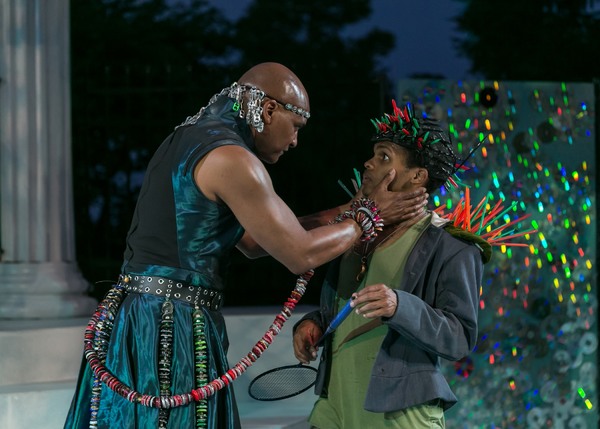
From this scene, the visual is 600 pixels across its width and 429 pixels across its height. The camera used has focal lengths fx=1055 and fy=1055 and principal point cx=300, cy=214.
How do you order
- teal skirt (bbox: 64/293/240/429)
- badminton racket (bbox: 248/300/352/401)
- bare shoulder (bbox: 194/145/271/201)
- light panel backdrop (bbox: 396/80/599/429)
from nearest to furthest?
bare shoulder (bbox: 194/145/271/201)
teal skirt (bbox: 64/293/240/429)
badminton racket (bbox: 248/300/352/401)
light panel backdrop (bbox: 396/80/599/429)

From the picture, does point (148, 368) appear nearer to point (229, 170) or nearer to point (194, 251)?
point (194, 251)

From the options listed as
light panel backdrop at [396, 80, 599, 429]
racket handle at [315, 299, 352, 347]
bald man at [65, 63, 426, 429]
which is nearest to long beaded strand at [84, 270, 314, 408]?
bald man at [65, 63, 426, 429]

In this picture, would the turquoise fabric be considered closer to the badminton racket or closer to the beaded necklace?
the badminton racket

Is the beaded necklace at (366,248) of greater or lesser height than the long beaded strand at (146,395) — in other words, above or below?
above

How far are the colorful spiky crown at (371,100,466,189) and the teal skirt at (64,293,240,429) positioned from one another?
712mm

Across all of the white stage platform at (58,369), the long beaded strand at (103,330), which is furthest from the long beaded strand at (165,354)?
the white stage platform at (58,369)

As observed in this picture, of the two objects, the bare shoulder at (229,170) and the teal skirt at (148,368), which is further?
the teal skirt at (148,368)

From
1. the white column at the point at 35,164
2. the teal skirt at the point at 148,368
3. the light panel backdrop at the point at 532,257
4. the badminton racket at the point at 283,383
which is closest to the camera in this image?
the teal skirt at the point at 148,368

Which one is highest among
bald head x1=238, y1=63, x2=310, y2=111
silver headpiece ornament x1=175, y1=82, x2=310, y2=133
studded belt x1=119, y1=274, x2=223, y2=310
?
bald head x1=238, y1=63, x2=310, y2=111

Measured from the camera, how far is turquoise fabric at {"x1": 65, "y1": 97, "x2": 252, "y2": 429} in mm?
2557

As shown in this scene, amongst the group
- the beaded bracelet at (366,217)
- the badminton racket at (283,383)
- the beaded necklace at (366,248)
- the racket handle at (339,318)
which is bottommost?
the badminton racket at (283,383)

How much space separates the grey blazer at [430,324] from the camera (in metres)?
2.60

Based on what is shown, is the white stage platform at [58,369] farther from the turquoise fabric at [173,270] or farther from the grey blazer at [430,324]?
the grey blazer at [430,324]

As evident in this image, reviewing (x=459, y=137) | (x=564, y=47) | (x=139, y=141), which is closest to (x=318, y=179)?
(x=139, y=141)
